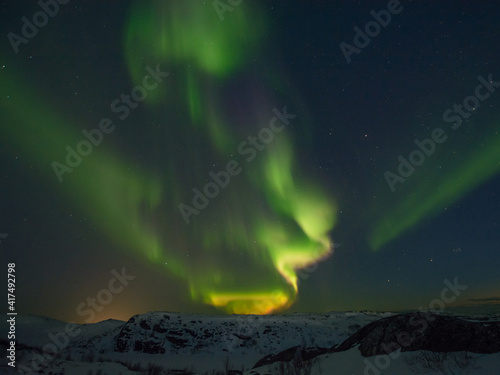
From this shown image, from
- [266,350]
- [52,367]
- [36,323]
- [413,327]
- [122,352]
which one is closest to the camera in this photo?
[413,327]

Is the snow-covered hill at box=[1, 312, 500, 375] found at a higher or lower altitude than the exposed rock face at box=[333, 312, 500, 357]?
lower

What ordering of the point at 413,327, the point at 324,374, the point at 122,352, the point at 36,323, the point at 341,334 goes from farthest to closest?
the point at 36,323, the point at 341,334, the point at 122,352, the point at 413,327, the point at 324,374

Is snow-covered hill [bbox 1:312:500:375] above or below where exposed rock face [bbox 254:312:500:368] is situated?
below

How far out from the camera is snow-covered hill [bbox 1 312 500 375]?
749 centimetres

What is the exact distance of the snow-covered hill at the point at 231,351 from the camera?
749 centimetres

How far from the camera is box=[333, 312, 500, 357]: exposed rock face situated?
24.5 ft

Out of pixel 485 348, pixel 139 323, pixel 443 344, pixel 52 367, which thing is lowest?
pixel 139 323

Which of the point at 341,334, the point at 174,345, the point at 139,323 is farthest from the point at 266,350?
the point at 139,323

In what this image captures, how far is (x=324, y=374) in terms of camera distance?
7.58 meters

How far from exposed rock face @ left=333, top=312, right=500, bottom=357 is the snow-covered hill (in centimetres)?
7

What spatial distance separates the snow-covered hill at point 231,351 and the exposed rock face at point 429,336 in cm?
7

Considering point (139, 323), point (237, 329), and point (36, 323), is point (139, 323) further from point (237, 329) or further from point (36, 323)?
point (36, 323)

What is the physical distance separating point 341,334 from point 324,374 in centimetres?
4106

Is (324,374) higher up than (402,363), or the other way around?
→ (402,363)
